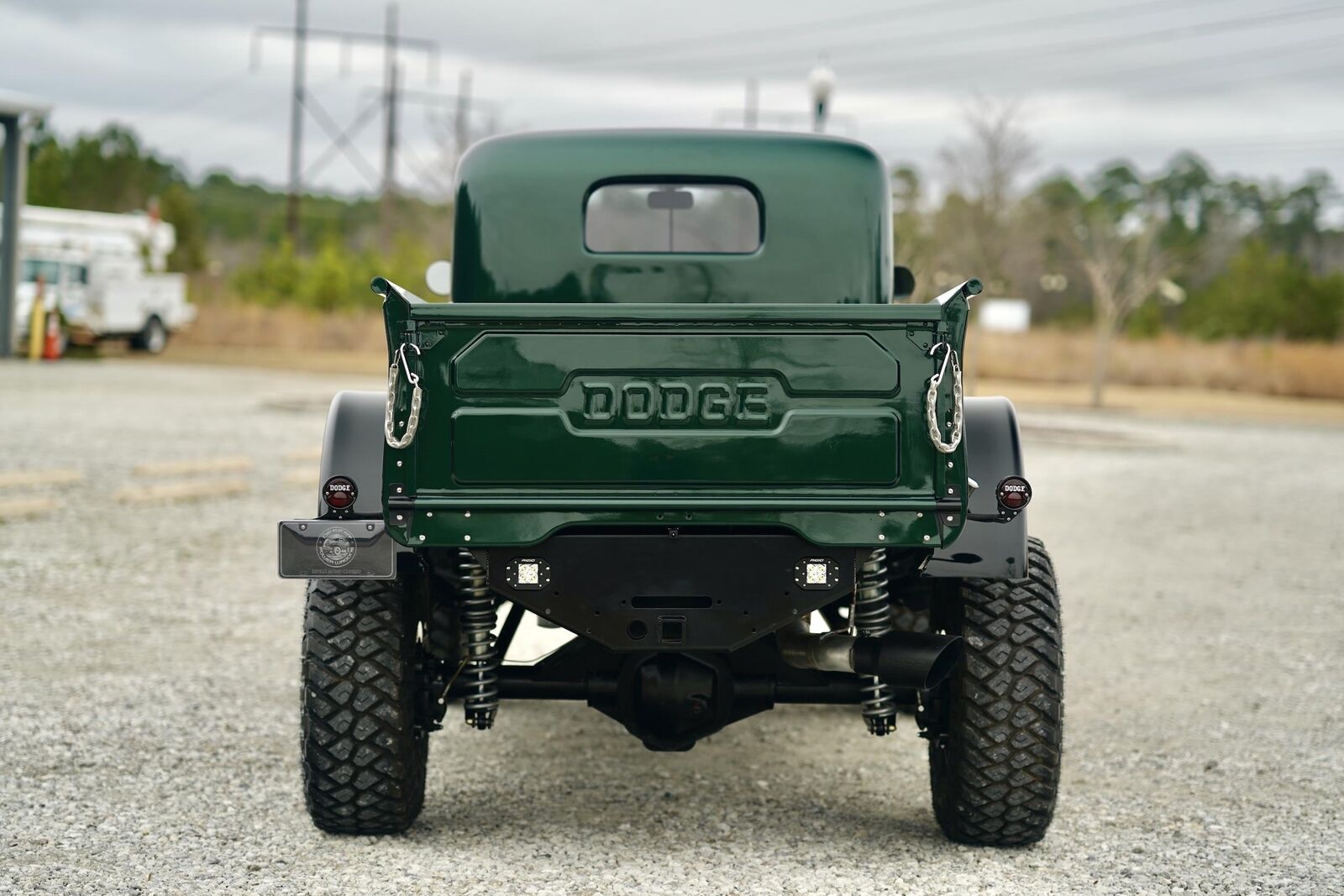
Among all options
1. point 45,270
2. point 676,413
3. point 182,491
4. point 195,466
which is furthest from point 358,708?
point 45,270

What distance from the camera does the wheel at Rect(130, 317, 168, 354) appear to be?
33250 millimetres

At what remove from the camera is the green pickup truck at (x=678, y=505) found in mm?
3707

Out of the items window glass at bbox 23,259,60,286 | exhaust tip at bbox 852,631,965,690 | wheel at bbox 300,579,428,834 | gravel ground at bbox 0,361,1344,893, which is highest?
window glass at bbox 23,259,60,286

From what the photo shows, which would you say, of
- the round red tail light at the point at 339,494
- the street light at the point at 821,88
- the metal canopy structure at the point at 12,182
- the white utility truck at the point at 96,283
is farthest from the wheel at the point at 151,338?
the round red tail light at the point at 339,494

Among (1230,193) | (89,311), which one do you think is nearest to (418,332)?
(89,311)

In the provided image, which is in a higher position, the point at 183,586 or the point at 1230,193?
the point at 1230,193

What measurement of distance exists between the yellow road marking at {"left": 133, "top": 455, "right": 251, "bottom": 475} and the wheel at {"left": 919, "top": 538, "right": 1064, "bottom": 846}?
33.8 ft

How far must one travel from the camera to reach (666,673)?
4.18 meters

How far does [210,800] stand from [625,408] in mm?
2097

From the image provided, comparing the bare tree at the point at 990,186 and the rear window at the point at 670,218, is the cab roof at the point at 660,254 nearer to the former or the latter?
the rear window at the point at 670,218

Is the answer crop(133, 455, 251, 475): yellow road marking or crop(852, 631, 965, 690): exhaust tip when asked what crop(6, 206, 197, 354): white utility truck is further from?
crop(852, 631, 965, 690): exhaust tip

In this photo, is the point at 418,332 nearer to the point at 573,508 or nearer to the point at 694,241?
the point at 573,508

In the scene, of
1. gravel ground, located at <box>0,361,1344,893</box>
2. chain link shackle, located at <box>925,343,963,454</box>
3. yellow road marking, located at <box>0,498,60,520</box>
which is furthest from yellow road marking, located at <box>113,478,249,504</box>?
chain link shackle, located at <box>925,343,963,454</box>

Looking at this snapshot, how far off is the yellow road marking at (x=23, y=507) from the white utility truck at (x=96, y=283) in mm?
18696
